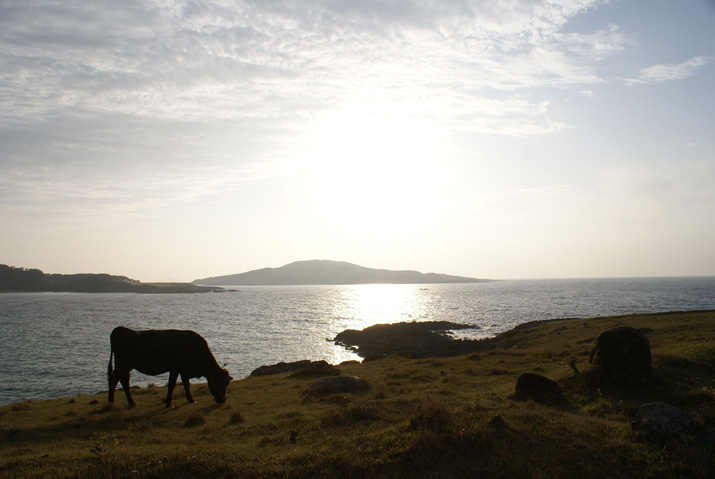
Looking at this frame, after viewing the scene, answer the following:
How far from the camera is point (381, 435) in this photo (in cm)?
1153

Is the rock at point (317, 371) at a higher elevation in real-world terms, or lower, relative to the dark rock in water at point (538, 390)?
lower

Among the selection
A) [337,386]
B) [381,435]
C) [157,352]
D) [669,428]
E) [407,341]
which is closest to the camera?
[669,428]

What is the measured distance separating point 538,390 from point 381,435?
25.7ft

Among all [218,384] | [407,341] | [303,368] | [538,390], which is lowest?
[407,341]

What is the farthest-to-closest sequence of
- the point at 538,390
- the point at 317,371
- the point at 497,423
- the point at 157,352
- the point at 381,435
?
1. the point at 317,371
2. the point at 157,352
3. the point at 538,390
4. the point at 381,435
5. the point at 497,423

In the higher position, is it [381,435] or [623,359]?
[623,359]

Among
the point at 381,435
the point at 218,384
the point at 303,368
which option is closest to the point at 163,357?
the point at 218,384

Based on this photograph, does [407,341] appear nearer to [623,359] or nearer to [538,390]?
[623,359]

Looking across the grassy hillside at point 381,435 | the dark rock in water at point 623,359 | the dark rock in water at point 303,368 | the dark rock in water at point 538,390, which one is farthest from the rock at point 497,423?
the dark rock in water at point 303,368

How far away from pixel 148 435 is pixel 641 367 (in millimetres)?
19185

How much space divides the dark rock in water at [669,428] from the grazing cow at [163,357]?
668 inches

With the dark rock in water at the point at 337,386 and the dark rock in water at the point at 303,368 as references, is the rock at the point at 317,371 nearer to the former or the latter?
the dark rock in water at the point at 303,368

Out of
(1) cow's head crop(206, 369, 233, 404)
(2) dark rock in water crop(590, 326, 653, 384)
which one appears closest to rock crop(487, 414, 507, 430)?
(2) dark rock in water crop(590, 326, 653, 384)

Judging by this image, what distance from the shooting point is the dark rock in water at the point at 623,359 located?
1638 cm
